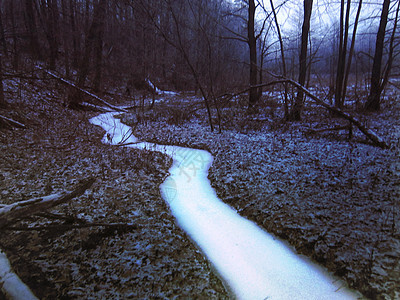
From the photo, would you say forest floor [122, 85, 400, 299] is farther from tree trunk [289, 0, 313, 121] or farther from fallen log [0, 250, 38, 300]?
fallen log [0, 250, 38, 300]

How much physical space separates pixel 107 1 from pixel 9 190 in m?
Result: 10.7

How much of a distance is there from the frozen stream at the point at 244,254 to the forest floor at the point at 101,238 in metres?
0.23

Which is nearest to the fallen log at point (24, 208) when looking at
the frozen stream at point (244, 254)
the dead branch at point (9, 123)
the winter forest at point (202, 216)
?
the winter forest at point (202, 216)

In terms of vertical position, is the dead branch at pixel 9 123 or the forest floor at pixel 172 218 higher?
the dead branch at pixel 9 123

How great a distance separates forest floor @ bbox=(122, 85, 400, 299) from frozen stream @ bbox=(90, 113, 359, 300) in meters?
0.18

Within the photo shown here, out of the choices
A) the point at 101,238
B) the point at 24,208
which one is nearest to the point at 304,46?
the point at 101,238

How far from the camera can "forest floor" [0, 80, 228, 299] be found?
2.59 m

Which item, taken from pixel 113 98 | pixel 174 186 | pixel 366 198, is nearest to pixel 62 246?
pixel 174 186

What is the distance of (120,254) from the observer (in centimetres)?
300

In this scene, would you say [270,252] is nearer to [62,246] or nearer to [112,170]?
[62,246]

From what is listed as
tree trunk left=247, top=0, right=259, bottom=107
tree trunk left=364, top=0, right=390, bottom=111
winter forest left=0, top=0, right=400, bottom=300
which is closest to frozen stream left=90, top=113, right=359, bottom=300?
winter forest left=0, top=0, right=400, bottom=300

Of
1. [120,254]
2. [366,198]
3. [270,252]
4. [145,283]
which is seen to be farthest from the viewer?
[366,198]

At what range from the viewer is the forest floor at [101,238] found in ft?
8.50

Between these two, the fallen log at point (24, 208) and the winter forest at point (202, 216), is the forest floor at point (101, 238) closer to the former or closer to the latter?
the winter forest at point (202, 216)
